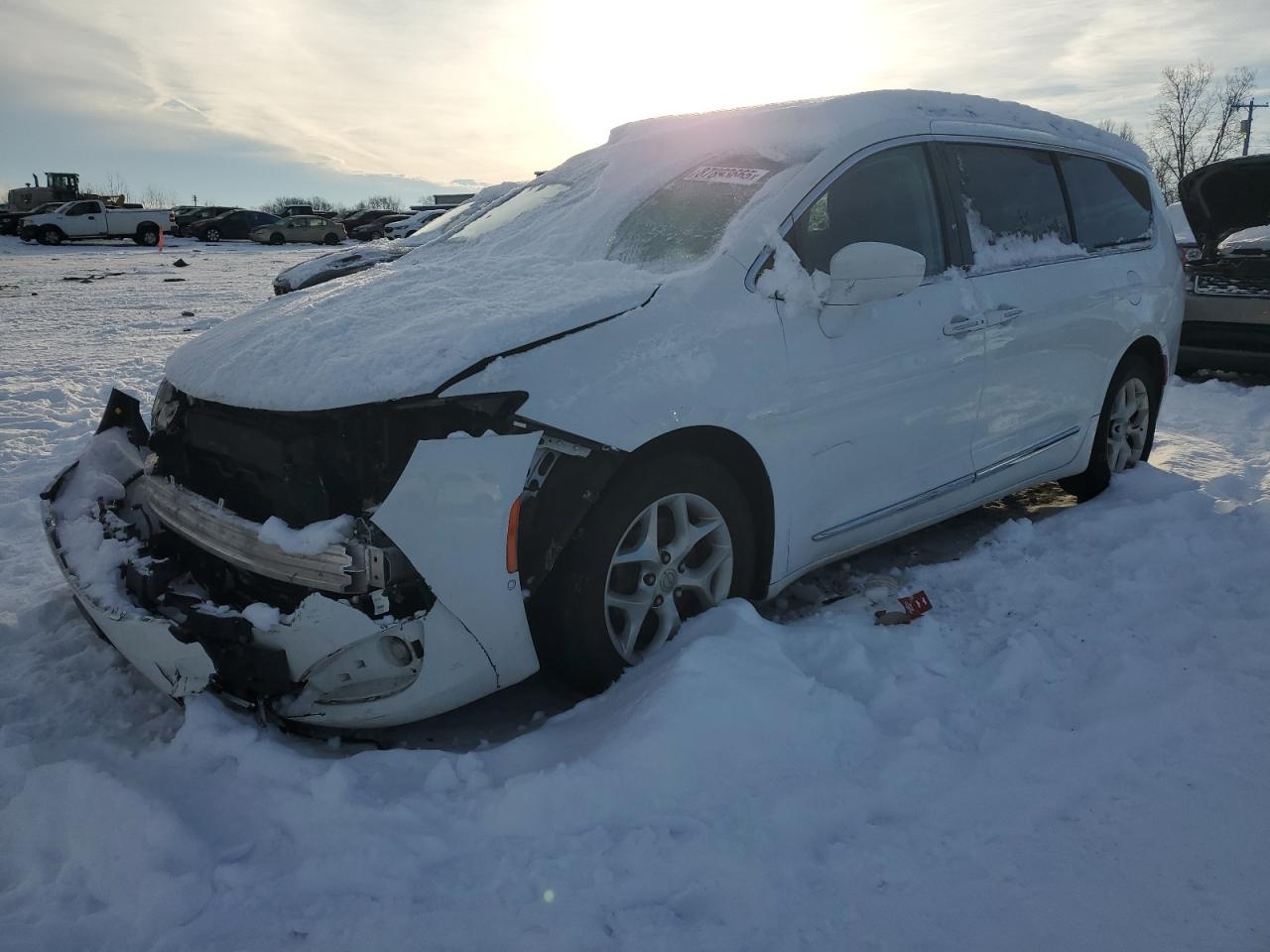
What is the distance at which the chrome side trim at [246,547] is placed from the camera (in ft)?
7.30

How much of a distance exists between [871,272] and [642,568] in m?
1.19

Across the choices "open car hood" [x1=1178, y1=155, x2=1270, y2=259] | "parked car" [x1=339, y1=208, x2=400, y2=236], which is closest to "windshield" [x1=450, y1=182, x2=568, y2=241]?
"open car hood" [x1=1178, y1=155, x2=1270, y2=259]

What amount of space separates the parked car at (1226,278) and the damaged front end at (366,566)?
6.73m

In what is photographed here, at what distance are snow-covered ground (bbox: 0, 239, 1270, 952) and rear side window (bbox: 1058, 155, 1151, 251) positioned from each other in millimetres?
1742

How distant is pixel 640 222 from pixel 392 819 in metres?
2.16

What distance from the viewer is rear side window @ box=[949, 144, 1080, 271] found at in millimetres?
3627

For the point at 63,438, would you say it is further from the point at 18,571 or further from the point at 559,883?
the point at 559,883

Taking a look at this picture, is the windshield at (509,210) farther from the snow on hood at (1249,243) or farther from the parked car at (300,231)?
the parked car at (300,231)

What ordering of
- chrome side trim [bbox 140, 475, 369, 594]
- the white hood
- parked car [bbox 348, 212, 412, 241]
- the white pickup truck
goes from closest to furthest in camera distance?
chrome side trim [bbox 140, 475, 369, 594] → the white hood → the white pickup truck → parked car [bbox 348, 212, 412, 241]

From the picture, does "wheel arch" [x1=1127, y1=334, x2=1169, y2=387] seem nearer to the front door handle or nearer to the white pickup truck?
the front door handle

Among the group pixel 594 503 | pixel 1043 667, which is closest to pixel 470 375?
pixel 594 503

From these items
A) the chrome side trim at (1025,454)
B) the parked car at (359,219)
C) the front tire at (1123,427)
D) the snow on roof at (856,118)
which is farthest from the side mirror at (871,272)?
the parked car at (359,219)

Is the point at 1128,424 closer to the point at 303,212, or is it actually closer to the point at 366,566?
the point at 366,566

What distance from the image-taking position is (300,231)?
33.9 metres
